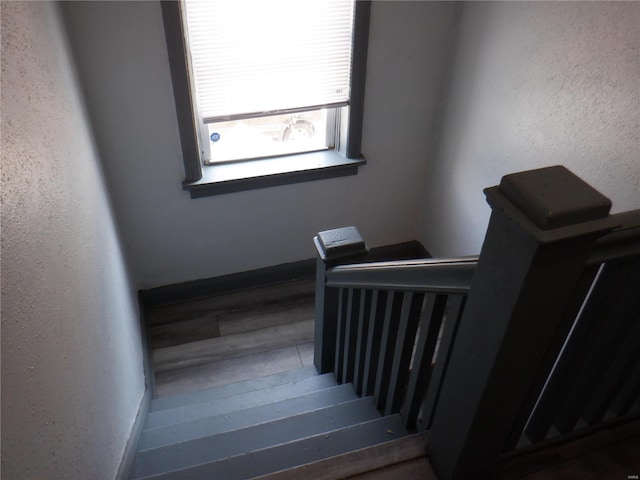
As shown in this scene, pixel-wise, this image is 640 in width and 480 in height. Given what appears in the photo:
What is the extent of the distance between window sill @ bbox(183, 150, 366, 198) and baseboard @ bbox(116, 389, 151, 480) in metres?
1.07

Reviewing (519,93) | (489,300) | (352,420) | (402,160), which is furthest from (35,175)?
(402,160)

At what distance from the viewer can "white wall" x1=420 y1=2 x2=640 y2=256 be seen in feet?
5.44

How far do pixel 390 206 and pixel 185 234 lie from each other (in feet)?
4.13

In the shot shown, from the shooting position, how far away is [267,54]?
2.30 meters

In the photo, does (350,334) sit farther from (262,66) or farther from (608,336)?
(262,66)

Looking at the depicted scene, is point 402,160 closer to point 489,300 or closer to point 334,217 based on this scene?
point 334,217

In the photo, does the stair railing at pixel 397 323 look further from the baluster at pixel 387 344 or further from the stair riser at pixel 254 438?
the stair riser at pixel 254 438

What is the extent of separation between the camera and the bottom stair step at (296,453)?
1.45m

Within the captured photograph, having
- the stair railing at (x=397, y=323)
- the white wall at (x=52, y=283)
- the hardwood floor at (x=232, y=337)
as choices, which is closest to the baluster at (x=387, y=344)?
the stair railing at (x=397, y=323)

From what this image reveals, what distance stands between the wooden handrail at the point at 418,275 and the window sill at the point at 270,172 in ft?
3.97

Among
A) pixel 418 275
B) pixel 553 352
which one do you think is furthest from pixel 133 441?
pixel 553 352

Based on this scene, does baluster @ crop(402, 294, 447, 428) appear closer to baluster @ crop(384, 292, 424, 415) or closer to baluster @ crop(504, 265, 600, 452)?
baluster @ crop(384, 292, 424, 415)

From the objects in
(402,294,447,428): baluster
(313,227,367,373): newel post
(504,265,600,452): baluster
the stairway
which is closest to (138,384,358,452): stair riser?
the stairway

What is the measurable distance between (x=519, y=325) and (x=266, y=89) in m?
1.90
